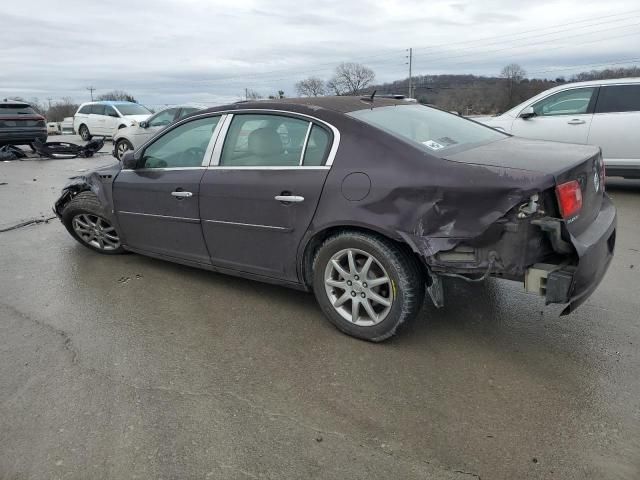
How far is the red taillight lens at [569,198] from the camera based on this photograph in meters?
2.78

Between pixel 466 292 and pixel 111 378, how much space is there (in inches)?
107

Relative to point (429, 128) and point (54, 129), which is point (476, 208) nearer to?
point (429, 128)

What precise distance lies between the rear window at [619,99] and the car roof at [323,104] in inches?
201

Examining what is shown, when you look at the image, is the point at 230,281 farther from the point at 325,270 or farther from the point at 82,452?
the point at 82,452

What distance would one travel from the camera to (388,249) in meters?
3.09

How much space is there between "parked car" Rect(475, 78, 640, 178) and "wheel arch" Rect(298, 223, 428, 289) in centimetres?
595

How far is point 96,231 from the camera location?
519 cm

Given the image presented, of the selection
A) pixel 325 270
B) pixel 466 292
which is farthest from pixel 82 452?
pixel 466 292

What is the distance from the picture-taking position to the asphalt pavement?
2.31 m

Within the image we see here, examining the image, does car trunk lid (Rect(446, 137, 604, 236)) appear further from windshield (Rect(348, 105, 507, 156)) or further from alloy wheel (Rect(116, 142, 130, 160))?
alloy wheel (Rect(116, 142, 130, 160))

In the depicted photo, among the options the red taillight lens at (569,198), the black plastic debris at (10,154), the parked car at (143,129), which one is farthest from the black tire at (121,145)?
the red taillight lens at (569,198)

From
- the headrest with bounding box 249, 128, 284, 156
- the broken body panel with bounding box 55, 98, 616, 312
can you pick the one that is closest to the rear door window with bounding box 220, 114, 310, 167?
the headrest with bounding box 249, 128, 284, 156

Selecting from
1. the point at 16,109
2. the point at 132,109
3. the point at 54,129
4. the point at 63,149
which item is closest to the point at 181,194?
the point at 63,149

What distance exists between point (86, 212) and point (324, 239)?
2.92m
